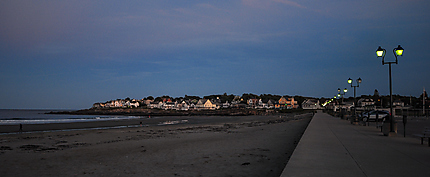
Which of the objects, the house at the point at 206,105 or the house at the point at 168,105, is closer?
the house at the point at 206,105

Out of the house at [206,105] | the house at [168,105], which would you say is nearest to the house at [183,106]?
the house at [168,105]

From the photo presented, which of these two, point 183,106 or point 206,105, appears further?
point 183,106

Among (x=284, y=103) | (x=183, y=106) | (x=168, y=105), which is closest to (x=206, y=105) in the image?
(x=183, y=106)

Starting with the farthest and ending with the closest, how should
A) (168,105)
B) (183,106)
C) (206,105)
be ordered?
(168,105) → (183,106) → (206,105)

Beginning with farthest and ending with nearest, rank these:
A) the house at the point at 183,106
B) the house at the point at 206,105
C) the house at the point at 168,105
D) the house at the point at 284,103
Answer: the house at the point at 168,105 < the house at the point at 183,106 < the house at the point at 206,105 < the house at the point at 284,103

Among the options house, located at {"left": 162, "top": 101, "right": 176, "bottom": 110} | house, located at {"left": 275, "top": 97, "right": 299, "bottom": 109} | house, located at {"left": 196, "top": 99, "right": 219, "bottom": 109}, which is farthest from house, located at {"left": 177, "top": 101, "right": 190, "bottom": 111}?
house, located at {"left": 275, "top": 97, "right": 299, "bottom": 109}

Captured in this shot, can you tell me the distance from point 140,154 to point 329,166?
777cm

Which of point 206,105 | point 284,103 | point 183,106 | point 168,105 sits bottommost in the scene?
point 183,106

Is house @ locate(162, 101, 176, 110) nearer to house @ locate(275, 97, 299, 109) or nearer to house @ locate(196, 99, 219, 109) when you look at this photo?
house @ locate(196, 99, 219, 109)

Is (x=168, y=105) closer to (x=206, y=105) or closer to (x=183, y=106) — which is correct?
(x=183, y=106)

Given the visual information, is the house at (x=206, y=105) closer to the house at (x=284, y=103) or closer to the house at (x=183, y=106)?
the house at (x=183, y=106)

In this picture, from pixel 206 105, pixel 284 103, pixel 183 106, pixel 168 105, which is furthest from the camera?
pixel 168 105

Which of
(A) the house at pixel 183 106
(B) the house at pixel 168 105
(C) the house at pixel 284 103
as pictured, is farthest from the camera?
(B) the house at pixel 168 105

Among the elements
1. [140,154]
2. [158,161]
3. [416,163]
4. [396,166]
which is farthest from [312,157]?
[140,154]
